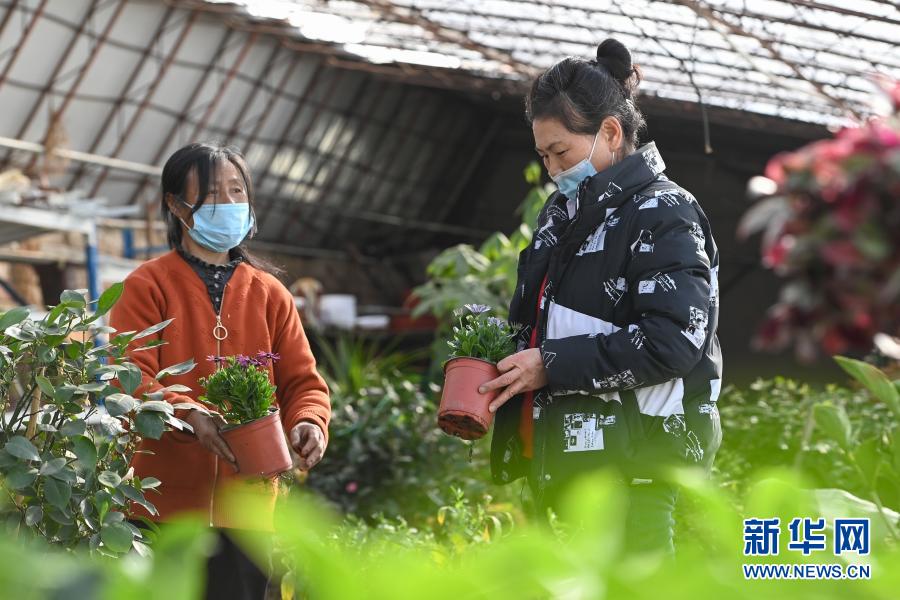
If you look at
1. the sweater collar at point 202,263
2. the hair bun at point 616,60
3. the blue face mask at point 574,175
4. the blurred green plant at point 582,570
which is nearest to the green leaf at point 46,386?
the sweater collar at point 202,263

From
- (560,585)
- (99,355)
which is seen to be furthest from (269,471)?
(560,585)

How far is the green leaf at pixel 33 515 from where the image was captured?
5.10ft

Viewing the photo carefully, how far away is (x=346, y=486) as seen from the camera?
4.82 metres

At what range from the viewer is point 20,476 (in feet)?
5.06

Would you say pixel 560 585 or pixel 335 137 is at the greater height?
pixel 560 585

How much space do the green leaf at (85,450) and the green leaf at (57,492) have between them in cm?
4

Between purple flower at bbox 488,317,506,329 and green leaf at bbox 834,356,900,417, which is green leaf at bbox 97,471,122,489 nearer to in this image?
purple flower at bbox 488,317,506,329

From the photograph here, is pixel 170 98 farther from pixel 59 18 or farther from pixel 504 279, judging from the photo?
pixel 504 279

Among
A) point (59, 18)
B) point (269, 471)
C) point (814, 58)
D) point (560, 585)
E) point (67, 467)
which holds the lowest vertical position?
point (59, 18)

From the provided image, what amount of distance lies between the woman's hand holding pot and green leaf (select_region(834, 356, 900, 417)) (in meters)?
1.00

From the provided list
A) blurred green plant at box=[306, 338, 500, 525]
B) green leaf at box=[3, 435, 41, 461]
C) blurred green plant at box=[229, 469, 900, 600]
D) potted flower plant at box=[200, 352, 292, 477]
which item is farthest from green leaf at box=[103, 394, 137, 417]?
blurred green plant at box=[306, 338, 500, 525]

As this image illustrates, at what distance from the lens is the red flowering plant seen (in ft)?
2.05

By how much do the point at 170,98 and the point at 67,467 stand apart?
1119 cm

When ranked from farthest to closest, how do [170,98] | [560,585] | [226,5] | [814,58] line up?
1. [170,98]
2. [226,5]
3. [814,58]
4. [560,585]
